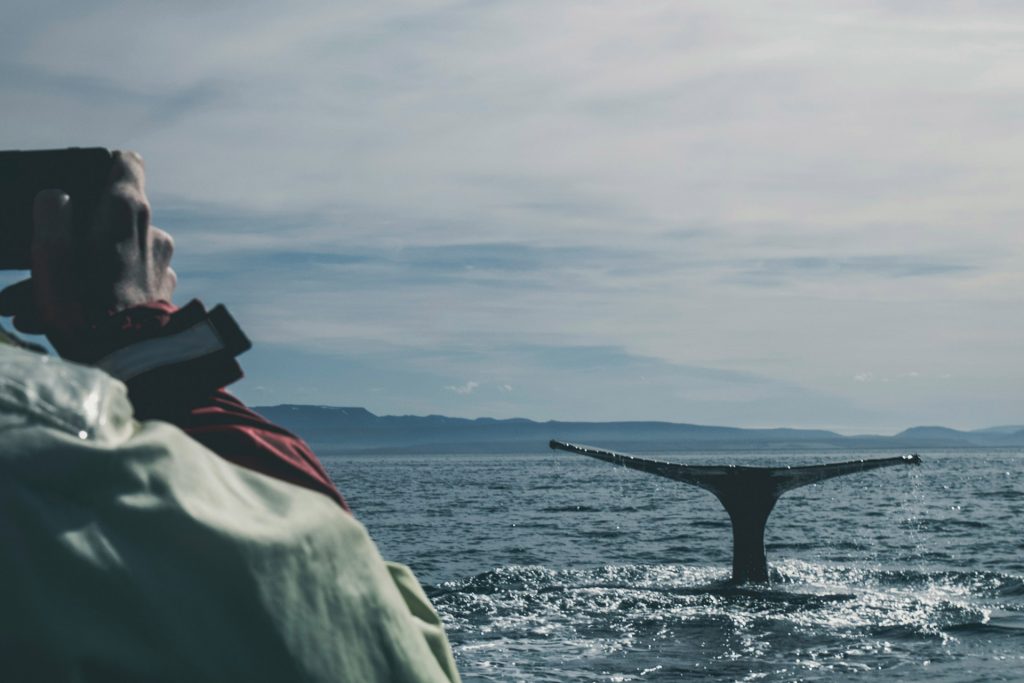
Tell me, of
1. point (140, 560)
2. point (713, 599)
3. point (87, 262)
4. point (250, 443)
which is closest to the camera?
point (140, 560)

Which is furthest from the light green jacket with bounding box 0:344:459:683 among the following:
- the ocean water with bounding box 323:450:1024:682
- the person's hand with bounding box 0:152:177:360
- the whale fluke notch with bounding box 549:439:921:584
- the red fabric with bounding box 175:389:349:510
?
the whale fluke notch with bounding box 549:439:921:584

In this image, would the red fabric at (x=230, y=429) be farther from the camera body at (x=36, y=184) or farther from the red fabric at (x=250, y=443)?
the camera body at (x=36, y=184)

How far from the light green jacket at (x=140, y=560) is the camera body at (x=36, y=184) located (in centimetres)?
47

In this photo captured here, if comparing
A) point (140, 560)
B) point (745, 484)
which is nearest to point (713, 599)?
point (745, 484)

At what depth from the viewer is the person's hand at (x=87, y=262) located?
1406 millimetres

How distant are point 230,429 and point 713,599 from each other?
22928 mm

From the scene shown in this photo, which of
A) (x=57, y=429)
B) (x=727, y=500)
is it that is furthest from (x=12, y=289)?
(x=727, y=500)

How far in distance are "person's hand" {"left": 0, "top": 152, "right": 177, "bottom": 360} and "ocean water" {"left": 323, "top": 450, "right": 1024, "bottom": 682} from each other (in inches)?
562

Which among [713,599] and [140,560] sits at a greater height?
[140,560]

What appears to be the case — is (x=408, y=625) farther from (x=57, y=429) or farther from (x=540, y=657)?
(x=540, y=657)

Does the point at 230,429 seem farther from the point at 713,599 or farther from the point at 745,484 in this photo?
the point at 745,484

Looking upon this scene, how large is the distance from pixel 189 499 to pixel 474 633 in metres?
18.6

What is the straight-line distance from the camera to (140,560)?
0.96 m

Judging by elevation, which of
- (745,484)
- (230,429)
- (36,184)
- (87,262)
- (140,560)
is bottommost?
(745,484)
